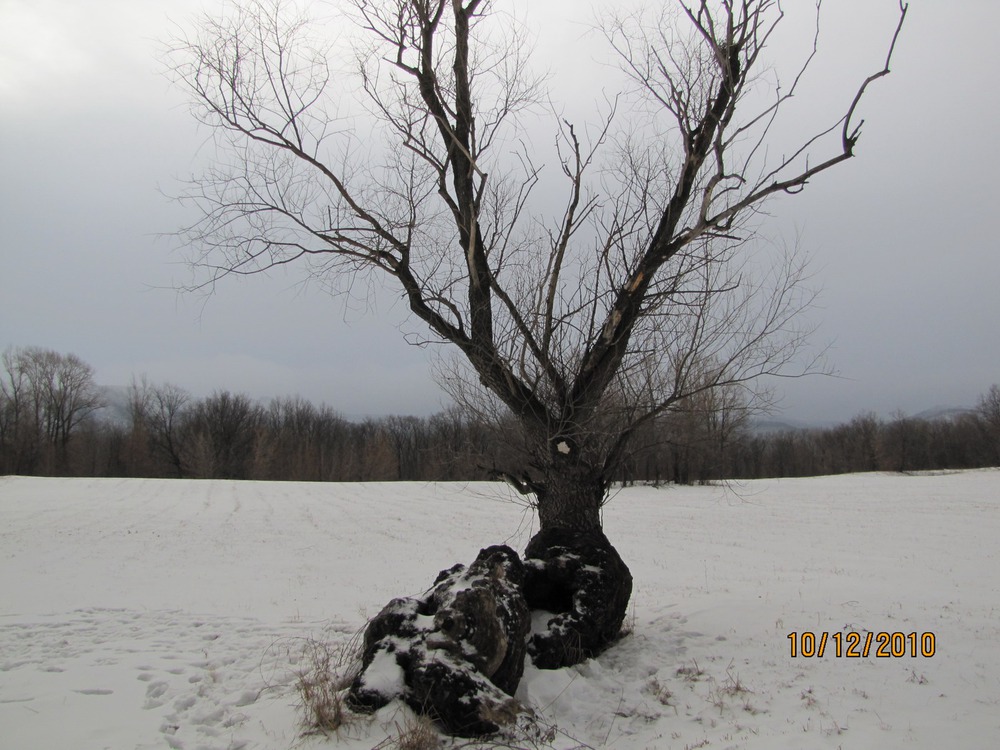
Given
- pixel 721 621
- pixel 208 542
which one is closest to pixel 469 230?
pixel 721 621

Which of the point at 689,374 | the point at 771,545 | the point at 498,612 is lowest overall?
the point at 771,545

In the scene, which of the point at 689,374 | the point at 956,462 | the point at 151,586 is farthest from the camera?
the point at 956,462

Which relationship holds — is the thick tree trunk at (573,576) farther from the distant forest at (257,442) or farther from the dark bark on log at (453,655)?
the distant forest at (257,442)

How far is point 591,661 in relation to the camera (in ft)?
16.4

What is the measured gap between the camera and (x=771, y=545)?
14.9 meters

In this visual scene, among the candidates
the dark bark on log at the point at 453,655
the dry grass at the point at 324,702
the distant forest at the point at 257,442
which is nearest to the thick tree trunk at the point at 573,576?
the dark bark on log at the point at 453,655

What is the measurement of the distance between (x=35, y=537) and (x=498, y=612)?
16855 millimetres

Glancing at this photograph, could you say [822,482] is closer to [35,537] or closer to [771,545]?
[771,545]
